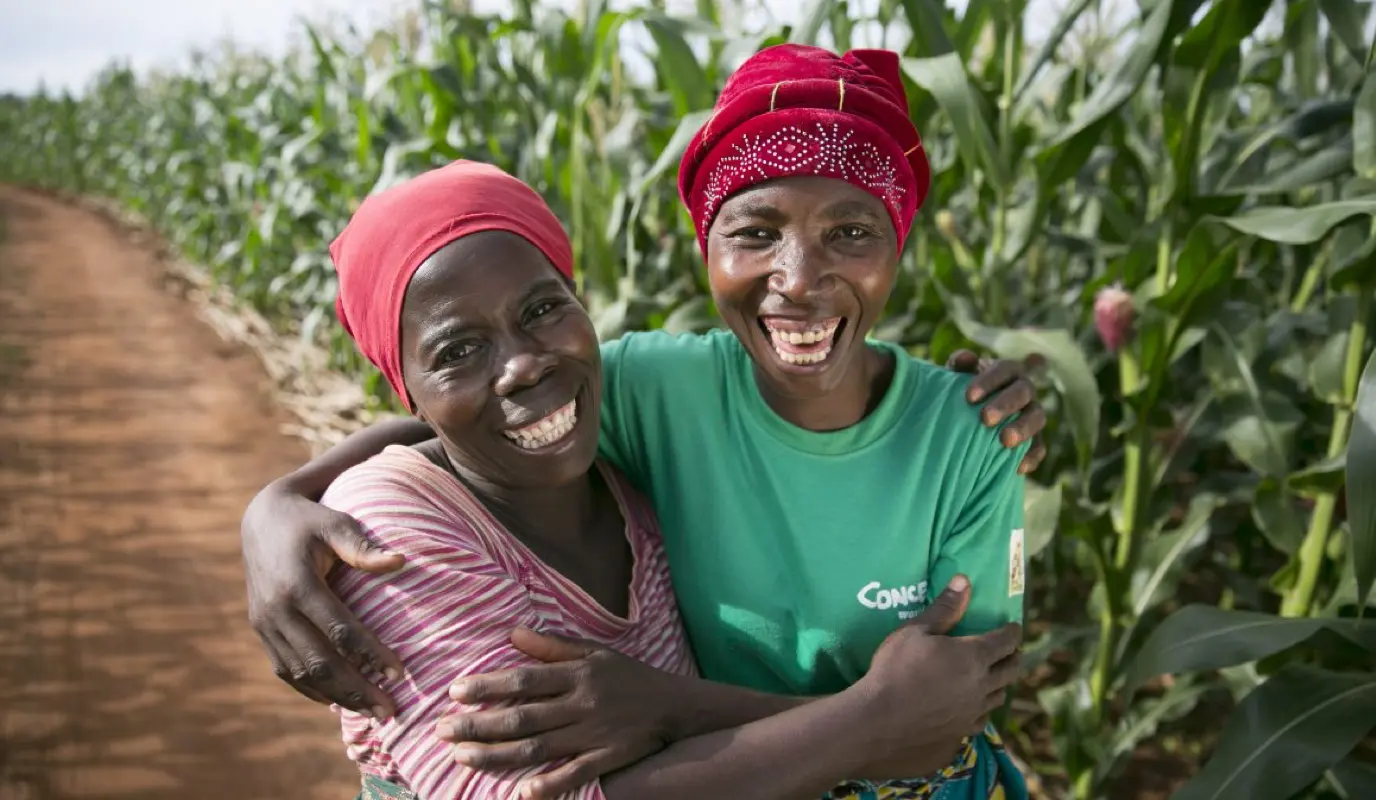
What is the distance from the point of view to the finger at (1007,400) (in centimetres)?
123

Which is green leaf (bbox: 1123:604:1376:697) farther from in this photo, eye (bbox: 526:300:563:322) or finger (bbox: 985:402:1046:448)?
eye (bbox: 526:300:563:322)

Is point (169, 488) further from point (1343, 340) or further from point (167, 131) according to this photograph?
point (167, 131)

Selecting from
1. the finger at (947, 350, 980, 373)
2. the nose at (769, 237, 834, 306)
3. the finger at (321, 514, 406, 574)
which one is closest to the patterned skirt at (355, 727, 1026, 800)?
the finger at (321, 514, 406, 574)

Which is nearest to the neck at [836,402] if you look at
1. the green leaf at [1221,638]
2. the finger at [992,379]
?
the finger at [992,379]

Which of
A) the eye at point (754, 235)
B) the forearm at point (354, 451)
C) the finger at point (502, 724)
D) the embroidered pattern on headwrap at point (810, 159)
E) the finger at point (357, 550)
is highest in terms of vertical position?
the embroidered pattern on headwrap at point (810, 159)

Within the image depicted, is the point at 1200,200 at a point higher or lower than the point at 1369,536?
higher

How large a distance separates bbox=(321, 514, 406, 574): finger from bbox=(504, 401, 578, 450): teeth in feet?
0.64

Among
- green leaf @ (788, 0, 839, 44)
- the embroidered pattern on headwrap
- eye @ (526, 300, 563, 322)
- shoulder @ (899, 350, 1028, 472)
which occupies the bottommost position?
shoulder @ (899, 350, 1028, 472)

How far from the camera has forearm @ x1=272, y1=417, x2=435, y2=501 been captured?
1.31 metres

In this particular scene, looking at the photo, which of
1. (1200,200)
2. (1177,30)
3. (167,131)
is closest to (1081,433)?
(1200,200)

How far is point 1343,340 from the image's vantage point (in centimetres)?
173

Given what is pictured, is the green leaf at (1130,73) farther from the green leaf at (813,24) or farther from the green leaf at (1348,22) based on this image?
the green leaf at (813,24)

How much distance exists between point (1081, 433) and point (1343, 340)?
0.52 metres

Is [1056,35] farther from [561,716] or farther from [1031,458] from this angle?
[561,716]
